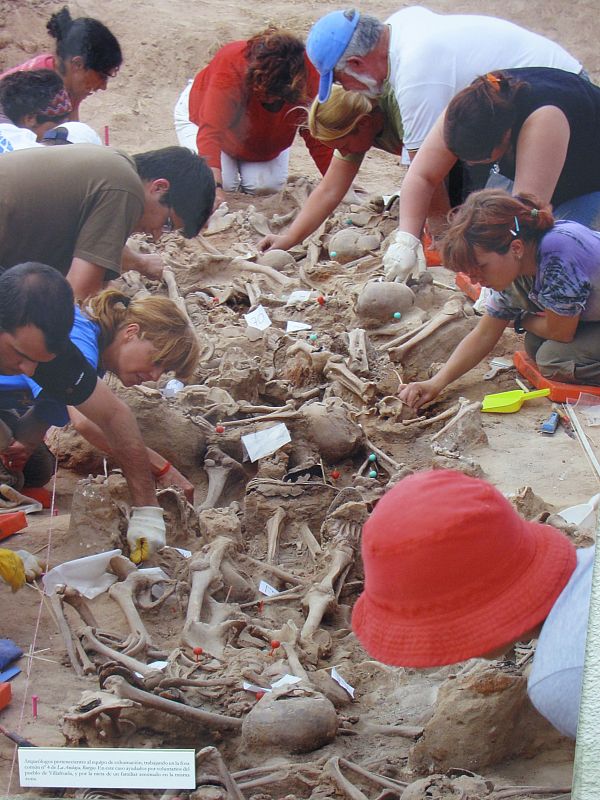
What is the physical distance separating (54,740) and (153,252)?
122 centimetres

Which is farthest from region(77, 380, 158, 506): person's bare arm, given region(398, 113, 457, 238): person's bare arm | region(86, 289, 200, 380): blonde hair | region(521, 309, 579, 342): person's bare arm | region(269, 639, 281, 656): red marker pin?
region(521, 309, 579, 342): person's bare arm

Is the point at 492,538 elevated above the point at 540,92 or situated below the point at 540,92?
below

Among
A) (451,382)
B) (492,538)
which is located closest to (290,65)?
(451,382)

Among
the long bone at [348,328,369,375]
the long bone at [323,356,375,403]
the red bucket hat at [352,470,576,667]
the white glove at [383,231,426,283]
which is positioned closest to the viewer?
the red bucket hat at [352,470,576,667]

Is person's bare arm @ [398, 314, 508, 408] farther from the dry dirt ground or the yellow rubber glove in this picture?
the yellow rubber glove

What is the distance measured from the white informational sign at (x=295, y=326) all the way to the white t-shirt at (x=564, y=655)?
6.96 feet

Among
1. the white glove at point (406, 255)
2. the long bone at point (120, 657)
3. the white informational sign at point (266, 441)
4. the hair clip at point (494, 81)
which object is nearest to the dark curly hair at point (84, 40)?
the hair clip at point (494, 81)

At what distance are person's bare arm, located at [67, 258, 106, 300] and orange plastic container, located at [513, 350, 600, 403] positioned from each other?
129cm

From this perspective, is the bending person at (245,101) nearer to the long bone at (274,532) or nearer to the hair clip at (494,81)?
the hair clip at (494,81)

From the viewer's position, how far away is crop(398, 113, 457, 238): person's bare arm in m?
2.56

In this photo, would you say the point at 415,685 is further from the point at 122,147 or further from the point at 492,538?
the point at 122,147

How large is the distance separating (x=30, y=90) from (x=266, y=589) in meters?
1.54

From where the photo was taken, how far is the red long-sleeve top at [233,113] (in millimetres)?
2492

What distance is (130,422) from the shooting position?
253 cm
